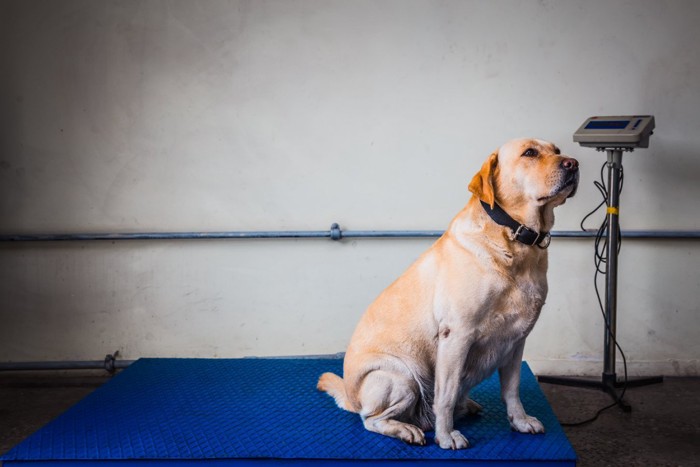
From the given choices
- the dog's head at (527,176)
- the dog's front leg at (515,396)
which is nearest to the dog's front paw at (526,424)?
the dog's front leg at (515,396)

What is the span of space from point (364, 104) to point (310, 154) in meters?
0.43

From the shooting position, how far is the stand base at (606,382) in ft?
12.1

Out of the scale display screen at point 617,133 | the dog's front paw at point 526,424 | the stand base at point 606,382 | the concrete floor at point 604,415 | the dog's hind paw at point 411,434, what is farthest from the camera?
the stand base at point 606,382

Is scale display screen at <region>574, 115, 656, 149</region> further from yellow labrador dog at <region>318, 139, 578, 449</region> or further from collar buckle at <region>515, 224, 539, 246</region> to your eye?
collar buckle at <region>515, 224, 539, 246</region>

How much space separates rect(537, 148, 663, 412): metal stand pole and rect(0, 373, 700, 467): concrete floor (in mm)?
53

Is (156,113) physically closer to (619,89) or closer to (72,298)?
(72,298)

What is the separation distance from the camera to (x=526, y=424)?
8.28ft

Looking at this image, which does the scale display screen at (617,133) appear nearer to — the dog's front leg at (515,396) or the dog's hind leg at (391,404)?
the dog's front leg at (515,396)

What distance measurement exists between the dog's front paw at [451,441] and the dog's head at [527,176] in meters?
0.82

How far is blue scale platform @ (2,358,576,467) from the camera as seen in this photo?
233cm

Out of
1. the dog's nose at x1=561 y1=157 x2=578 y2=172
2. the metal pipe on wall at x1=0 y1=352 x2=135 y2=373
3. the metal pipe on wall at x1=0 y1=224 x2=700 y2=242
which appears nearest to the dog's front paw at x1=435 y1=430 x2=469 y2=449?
the dog's nose at x1=561 y1=157 x2=578 y2=172

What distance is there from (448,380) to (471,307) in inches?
10.6

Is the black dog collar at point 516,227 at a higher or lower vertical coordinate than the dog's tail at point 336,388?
higher

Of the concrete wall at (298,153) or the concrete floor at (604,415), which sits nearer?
the concrete floor at (604,415)
